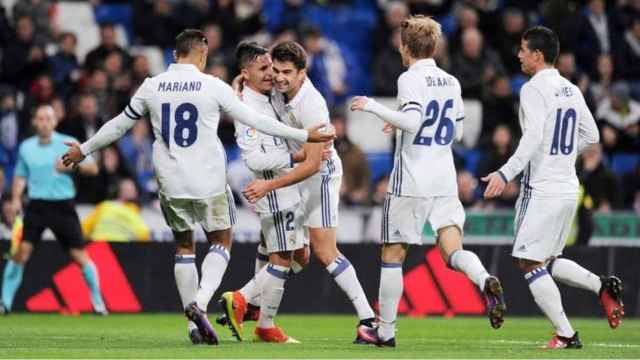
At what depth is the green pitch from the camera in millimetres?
10109

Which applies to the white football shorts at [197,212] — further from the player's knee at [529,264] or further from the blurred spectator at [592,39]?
→ the blurred spectator at [592,39]

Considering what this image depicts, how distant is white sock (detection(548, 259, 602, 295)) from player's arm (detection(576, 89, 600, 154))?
34.1 inches

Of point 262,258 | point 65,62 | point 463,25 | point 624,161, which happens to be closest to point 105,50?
point 65,62

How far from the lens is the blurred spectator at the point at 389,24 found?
21.2 meters

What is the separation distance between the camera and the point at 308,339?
1220 centimetres

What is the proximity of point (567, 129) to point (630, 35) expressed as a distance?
11.3 m

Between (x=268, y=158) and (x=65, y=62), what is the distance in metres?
A: 9.52

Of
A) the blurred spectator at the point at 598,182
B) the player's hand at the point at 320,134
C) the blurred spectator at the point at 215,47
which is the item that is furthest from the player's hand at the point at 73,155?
the blurred spectator at the point at 215,47

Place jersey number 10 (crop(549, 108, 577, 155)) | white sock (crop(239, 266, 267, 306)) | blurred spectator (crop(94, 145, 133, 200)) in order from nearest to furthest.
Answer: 1. jersey number 10 (crop(549, 108, 577, 155))
2. white sock (crop(239, 266, 267, 306))
3. blurred spectator (crop(94, 145, 133, 200))

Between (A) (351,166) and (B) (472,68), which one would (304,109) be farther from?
(B) (472,68)

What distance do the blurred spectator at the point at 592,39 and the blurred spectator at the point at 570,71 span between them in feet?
3.39

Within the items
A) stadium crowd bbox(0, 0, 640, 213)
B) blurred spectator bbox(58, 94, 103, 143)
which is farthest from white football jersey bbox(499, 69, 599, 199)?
blurred spectator bbox(58, 94, 103, 143)

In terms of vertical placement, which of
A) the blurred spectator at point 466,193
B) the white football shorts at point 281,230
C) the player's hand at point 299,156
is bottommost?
the blurred spectator at point 466,193

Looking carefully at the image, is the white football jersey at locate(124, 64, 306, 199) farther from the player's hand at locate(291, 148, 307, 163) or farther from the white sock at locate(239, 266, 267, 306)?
the white sock at locate(239, 266, 267, 306)
